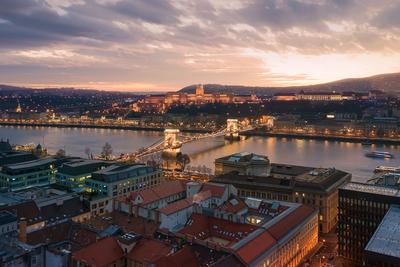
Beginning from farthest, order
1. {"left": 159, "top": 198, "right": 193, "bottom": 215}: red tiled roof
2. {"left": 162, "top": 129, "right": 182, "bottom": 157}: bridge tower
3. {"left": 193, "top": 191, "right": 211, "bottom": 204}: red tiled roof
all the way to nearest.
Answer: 1. {"left": 162, "top": 129, "right": 182, "bottom": 157}: bridge tower
2. {"left": 193, "top": 191, "right": 211, "bottom": 204}: red tiled roof
3. {"left": 159, "top": 198, "right": 193, "bottom": 215}: red tiled roof

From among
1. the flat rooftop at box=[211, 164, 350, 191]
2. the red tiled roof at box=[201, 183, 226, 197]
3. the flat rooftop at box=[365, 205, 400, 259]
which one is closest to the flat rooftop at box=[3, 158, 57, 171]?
the flat rooftop at box=[211, 164, 350, 191]

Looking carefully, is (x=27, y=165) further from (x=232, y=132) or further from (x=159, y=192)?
(x=232, y=132)

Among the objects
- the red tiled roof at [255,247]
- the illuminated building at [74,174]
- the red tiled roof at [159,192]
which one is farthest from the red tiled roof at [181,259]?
the illuminated building at [74,174]

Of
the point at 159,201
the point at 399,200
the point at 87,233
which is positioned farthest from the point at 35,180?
the point at 399,200

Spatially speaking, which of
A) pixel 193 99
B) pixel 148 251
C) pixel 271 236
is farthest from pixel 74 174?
pixel 193 99

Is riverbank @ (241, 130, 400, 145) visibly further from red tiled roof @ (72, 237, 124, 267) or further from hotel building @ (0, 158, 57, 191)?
red tiled roof @ (72, 237, 124, 267)

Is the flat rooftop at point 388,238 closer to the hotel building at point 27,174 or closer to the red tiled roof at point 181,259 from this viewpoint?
the red tiled roof at point 181,259
